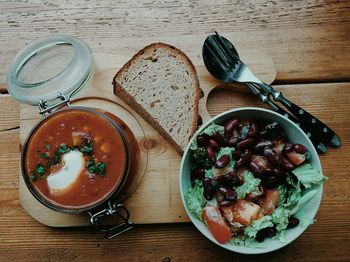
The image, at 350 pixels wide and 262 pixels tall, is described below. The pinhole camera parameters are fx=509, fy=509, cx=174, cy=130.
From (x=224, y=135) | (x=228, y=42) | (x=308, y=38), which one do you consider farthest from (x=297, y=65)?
(x=224, y=135)

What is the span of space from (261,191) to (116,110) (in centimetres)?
60

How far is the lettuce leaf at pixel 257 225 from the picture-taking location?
5.14 ft

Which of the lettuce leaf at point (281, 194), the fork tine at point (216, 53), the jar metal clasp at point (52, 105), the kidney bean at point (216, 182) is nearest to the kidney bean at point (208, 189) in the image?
the kidney bean at point (216, 182)

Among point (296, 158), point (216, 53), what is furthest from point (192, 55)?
point (296, 158)

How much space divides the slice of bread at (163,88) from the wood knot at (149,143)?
0.14 ft

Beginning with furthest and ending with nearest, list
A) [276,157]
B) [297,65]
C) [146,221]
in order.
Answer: [297,65] < [146,221] < [276,157]

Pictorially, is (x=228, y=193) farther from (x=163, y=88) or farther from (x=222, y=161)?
(x=163, y=88)

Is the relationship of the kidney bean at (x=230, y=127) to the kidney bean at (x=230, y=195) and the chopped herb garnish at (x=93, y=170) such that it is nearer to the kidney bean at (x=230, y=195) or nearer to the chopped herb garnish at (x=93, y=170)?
the kidney bean at (x=230, y=195)

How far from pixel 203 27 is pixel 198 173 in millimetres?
580

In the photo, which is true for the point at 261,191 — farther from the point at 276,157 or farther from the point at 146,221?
the point at 146,221

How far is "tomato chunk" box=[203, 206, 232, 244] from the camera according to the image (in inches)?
62.4

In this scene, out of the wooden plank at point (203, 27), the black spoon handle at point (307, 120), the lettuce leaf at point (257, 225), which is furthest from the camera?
the wooden plank at point (203, 27)

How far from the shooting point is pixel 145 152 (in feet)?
5.86

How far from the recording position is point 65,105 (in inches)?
70.1
